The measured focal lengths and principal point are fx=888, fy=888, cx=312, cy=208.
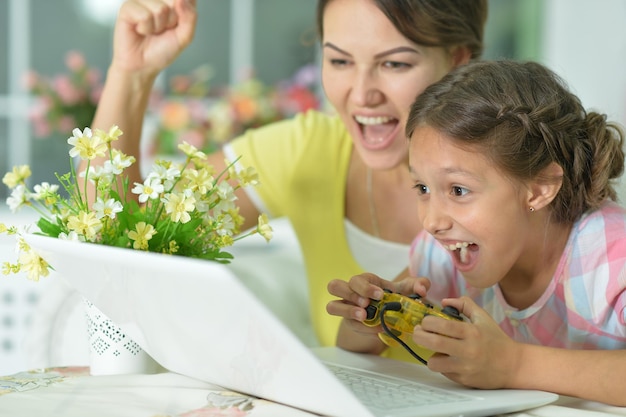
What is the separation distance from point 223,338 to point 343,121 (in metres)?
1.00

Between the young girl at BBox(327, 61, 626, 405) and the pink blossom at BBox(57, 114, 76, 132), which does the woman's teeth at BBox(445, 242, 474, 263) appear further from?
the pink blossom at BBox(57, 114, 76, 132)

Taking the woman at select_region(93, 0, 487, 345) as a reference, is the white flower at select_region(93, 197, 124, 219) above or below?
below

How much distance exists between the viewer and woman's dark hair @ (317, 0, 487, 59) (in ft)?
5.40

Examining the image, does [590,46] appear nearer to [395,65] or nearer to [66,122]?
[66,122]

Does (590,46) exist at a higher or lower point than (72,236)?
higher

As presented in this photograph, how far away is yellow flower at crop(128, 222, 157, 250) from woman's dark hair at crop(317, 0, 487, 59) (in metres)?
0.72

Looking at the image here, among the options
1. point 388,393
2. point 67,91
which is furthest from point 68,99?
point 388,393

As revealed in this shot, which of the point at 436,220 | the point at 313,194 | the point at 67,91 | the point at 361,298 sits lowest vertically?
the point at 361,298

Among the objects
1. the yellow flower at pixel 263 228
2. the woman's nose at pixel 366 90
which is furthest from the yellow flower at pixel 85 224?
the woman's nose at pixel 366 90

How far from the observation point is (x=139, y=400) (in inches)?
41.3

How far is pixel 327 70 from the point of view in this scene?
178 cm

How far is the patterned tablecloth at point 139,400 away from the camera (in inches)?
39.2

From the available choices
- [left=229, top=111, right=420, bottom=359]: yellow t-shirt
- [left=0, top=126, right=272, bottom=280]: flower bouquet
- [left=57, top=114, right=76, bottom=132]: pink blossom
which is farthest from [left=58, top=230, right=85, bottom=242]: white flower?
[left=57, top=114, right=76, bottom=132]: pink blossom

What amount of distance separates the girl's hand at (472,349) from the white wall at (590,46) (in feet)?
11.9
